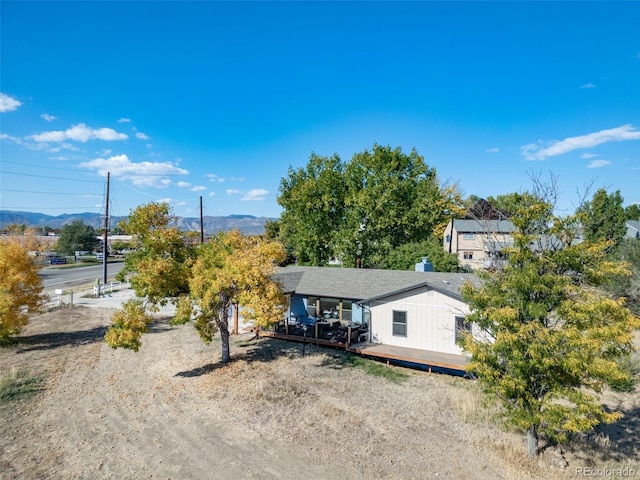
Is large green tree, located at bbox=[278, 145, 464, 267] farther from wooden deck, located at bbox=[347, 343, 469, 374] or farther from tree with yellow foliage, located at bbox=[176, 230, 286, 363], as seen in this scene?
tree with yellow foliage, located at bbox=[176, 230, 286, 363]

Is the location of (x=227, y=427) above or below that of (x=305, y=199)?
below

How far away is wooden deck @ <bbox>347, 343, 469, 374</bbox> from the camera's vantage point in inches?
652

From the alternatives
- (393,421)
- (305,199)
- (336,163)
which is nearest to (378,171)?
(336,163)

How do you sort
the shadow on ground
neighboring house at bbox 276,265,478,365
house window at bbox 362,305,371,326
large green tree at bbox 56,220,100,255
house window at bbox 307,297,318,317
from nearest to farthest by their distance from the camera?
1. the shadow on ground
2. neighboring house at bbox 276,265,478,365
3. house window at bbox 362,305,371,326
4. house window at bbox 307,297,318,317
5. large green tree at bbox 56,220,100,255

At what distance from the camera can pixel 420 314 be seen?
18438 millimetres

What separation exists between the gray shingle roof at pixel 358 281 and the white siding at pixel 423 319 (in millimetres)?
609

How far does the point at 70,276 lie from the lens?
5025 cm

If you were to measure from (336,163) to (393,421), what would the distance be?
32413 mm

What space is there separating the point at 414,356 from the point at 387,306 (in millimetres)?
2947

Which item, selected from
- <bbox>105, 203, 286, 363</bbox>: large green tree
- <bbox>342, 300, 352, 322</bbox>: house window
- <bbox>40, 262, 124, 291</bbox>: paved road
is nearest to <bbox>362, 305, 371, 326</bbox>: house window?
<bbox>342, 300, 352, 322</bbox>: house window

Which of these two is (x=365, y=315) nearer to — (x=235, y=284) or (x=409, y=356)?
(x=409, y=356)

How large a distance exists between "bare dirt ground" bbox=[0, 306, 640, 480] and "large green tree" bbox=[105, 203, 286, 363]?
8.44 ft

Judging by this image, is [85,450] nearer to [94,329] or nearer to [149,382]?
[149,382]

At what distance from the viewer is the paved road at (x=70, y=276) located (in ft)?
142
